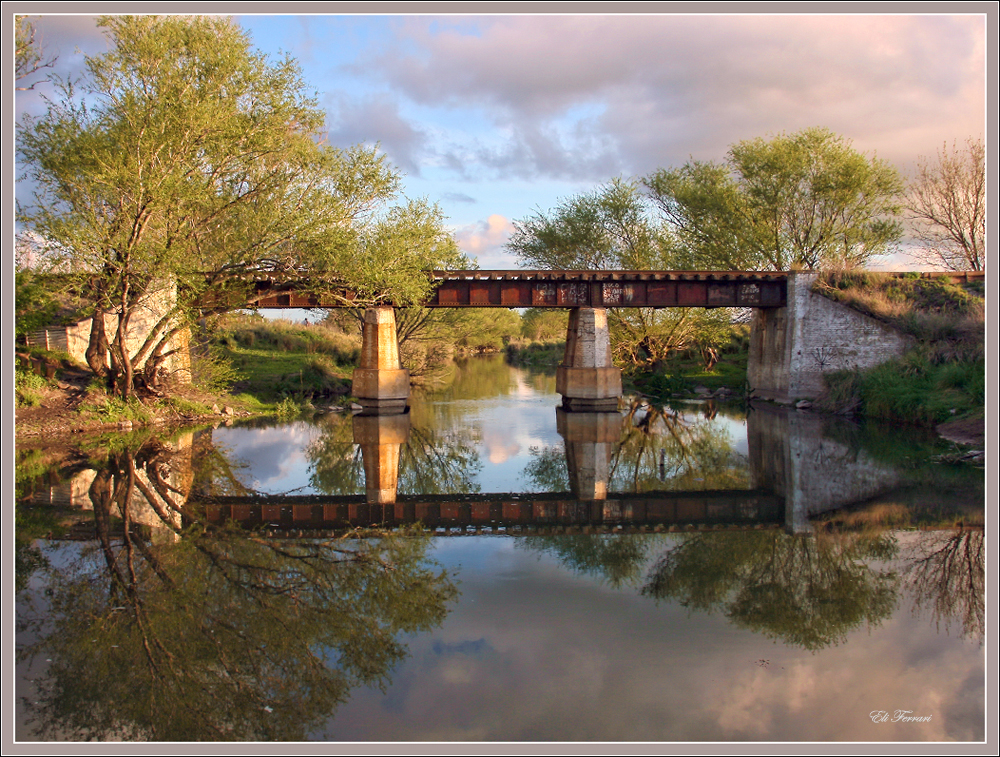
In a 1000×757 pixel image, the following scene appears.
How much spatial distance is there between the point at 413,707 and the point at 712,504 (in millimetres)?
8116

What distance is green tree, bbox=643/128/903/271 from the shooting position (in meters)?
35.8

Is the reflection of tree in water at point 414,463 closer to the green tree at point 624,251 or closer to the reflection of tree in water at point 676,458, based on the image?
the reflection of tree in water at point 676,458

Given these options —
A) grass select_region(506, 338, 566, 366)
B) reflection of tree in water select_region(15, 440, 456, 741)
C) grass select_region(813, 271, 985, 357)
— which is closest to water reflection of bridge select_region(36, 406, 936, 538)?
reflection of tree in water select_region(15, 440, 456, 741)

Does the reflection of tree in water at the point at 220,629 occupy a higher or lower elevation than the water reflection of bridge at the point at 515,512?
lower

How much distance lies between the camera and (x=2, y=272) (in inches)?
352

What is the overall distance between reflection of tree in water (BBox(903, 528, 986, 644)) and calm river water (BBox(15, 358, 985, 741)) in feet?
0.14

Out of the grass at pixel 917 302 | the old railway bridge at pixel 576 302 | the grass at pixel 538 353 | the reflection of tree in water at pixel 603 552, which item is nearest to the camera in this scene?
the reflection of tree in water at pixel 603 552

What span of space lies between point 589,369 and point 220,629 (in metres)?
24.4

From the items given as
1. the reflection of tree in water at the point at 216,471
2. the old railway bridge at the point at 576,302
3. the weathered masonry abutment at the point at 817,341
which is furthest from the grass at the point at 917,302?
the reflection of tree in water at the point at 216,471

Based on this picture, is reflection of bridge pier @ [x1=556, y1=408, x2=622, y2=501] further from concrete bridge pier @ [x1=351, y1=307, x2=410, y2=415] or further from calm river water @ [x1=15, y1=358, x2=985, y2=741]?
concrete bridge pier @ [x1=351, y1=307, x2=410, y2=415]

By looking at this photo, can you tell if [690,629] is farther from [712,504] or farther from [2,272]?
[2,272]

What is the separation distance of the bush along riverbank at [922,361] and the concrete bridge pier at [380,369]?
55.1 feet

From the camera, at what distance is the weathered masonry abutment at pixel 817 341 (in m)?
28.2

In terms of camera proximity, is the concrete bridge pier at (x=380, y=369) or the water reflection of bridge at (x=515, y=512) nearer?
the water reflection of bridge at (x=515, y=512)
